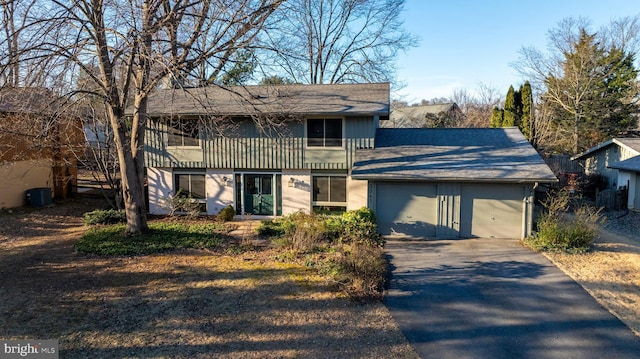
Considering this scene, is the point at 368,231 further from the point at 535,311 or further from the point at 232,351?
the point at 232,351

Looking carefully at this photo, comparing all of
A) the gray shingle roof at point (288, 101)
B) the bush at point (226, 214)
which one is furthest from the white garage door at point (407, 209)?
the bush at point (226, 214)

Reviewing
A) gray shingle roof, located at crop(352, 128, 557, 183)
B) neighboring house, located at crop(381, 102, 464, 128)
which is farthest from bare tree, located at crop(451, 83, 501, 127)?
gray shingle roof, located at crop(352, 128, 557, 183)

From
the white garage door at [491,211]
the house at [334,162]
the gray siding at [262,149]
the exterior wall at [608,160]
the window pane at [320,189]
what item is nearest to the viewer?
the white garage door at [491,211]

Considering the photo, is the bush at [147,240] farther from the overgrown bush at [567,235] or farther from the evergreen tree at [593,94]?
the evergreen tree at [593,94]

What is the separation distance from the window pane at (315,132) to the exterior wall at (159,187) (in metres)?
6.00

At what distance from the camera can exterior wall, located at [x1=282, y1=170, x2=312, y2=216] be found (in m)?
14.0

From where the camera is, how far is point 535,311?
21.9 feet

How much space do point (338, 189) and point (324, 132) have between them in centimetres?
226

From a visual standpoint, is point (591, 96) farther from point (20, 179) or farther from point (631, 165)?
point (20, 179)

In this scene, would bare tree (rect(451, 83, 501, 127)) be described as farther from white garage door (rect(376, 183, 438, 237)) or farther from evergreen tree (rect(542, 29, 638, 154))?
white garage door (rect(376, 183, 438, 237))

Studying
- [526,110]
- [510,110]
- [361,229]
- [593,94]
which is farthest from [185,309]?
[593,94]

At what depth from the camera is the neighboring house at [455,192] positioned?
11.4m

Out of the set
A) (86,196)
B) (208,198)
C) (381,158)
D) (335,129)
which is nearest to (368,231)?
(381,158)

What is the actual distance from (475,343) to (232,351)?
3.75 m
